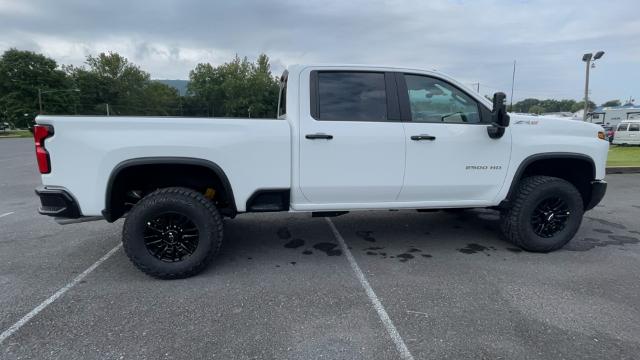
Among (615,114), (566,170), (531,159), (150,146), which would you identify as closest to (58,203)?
(150,146)

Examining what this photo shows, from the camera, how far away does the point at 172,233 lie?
3506 millimetres

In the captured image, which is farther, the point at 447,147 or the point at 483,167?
the point at 483,167

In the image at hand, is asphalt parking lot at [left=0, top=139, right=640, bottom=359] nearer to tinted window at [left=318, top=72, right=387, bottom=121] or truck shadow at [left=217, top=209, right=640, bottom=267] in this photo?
truck shadow at [left=217, top=209, right=640, bottom=267]

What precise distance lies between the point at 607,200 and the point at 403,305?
6.23m

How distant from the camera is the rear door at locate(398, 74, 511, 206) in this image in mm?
3773

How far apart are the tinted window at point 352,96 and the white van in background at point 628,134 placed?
30198mm

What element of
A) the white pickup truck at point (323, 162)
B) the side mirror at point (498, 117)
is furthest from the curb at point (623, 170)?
the side mirror at point (498, 117)

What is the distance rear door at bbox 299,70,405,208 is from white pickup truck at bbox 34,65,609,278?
11 millimetres

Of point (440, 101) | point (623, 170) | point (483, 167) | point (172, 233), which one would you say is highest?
point (440, 101)

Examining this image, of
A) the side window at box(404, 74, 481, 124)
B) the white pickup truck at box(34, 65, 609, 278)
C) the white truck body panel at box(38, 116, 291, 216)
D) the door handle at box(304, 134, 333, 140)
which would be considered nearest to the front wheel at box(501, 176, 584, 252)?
the white pickup truck at box(34, 65, 609, 278)

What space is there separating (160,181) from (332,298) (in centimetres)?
209

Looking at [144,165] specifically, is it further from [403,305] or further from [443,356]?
[443,356]

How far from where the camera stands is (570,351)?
97.7 inches

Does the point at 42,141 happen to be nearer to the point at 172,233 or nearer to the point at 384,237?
the point at 172,233
